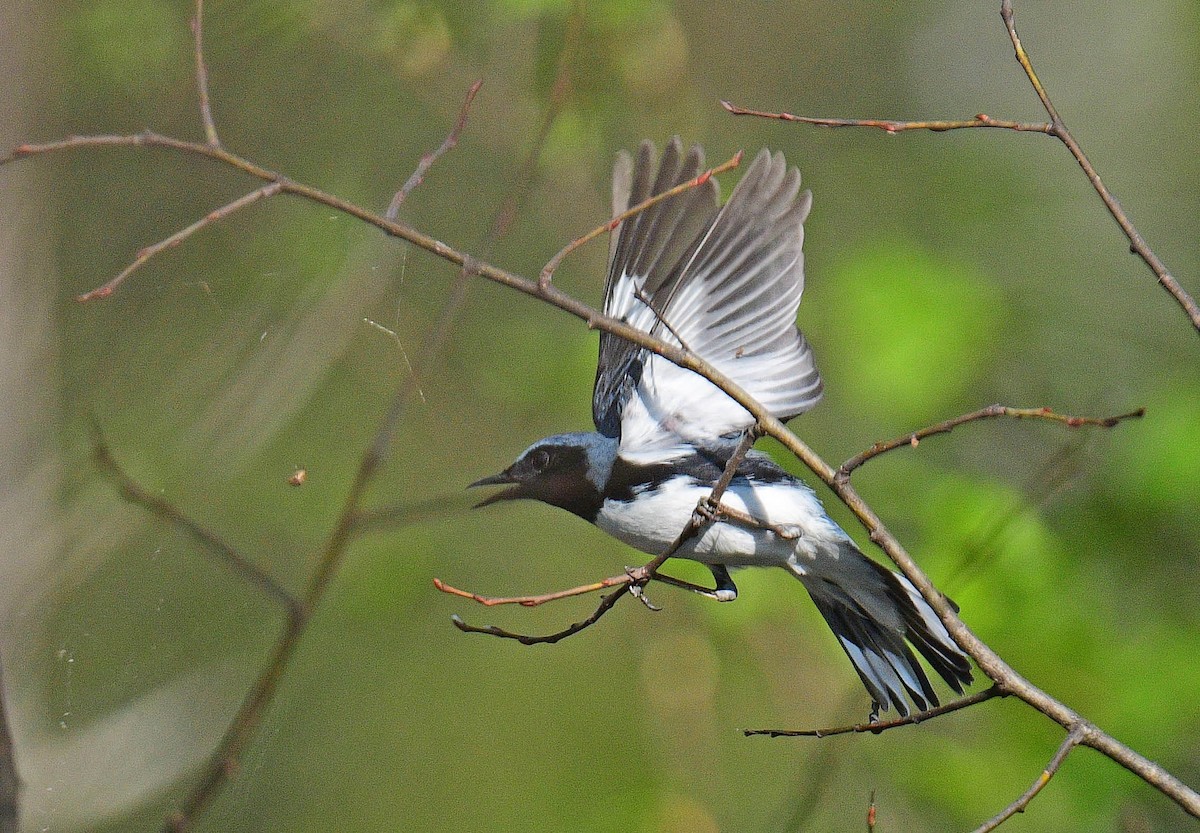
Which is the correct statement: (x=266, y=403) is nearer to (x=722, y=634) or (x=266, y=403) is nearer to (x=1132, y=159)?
(x=722, y=634)

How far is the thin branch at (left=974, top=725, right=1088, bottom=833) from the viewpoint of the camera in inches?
46.3

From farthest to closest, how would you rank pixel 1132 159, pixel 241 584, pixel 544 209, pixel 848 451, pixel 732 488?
1. pixel 1132 159
2. pixel 848 451
3. pixel 544 209
4. pixel 241 584
5. pixel 732 488

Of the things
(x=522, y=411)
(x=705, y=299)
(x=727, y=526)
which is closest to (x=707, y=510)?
(x=727, y=526)

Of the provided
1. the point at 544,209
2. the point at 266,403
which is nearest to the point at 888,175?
the point at 544,209

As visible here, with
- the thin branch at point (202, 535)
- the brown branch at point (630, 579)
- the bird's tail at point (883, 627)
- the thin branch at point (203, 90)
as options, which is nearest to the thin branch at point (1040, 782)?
the brown branch at point (630, 579)

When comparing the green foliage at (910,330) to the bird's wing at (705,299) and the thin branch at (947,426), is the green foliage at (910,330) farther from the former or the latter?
the thin branch at (947,426)

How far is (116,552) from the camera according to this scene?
306cm

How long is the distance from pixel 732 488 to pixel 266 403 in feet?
5.42

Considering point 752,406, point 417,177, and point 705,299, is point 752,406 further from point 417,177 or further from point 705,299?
point 705,299

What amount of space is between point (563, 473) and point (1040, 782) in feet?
2.95

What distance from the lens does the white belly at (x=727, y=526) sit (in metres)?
1.80

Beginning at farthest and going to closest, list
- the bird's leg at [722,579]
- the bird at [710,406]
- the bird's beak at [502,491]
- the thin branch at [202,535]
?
the bird's leg at [722,579], the bird at [710,406], the bird's beak at [502,491], the thin branch at [202,535]

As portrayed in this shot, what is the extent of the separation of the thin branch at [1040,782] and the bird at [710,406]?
1.69ft

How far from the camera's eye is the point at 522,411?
378 centimetres
